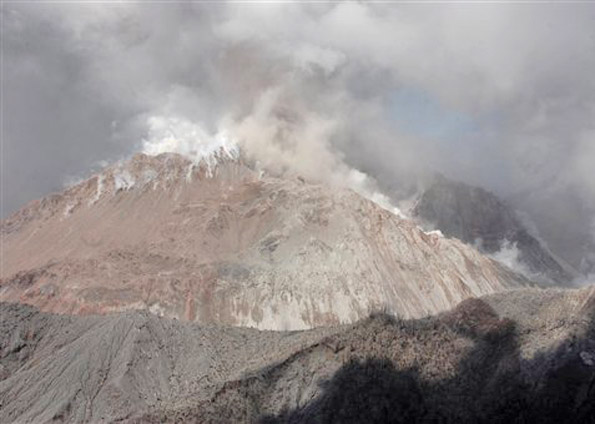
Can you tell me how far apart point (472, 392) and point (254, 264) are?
100703mm

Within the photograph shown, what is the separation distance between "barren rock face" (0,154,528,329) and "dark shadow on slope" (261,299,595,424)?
78212 mm

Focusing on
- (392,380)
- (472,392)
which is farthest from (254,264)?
(472,392)

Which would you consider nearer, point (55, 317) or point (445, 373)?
point (445, 373)

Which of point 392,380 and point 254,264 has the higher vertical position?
point 254,264

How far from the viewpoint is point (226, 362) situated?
10319 centimetres

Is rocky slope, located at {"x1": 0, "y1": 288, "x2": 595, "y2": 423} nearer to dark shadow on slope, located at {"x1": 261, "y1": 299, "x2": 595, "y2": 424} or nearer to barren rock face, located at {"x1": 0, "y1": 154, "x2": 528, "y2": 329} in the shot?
dark shadow on slope, located at {"x1": 261, "y1": 299, "x2": 595, "y2": 424}

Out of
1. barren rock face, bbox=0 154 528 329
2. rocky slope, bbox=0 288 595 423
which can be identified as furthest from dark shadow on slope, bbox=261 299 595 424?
barren rock face, bbox=0 154 528 329

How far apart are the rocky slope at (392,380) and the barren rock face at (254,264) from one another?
51.0m

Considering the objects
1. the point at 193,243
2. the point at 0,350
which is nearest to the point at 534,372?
the point at 0,350

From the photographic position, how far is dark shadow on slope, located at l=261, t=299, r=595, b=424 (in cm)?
6538

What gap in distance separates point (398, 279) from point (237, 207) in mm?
43100

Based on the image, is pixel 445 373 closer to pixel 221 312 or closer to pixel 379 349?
pixel 379 349

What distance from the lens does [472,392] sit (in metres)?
68.4

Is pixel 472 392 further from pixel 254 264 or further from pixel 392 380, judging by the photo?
pixel 254 264
